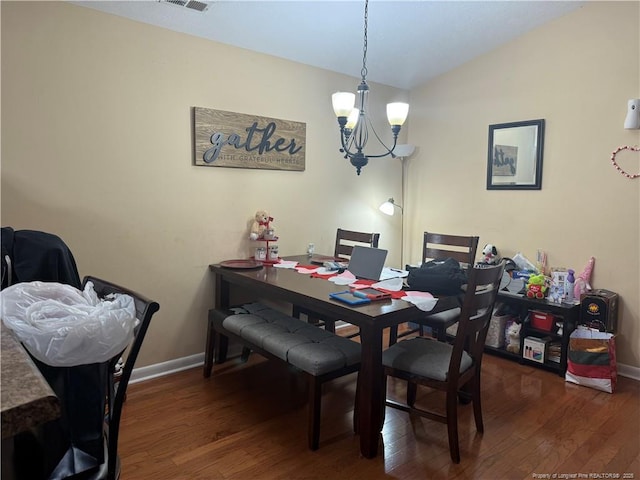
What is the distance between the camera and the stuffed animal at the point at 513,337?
3.21 meters

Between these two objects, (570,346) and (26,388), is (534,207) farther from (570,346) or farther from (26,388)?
(26,388)

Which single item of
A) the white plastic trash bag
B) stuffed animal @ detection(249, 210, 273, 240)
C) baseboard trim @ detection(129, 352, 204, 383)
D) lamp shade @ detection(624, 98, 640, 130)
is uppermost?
lamp shade @ detection(624, 98, 640, 130)

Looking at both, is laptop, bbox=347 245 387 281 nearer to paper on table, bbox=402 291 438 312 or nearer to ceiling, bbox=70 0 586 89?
paper on table, bbox=402 291 438 312

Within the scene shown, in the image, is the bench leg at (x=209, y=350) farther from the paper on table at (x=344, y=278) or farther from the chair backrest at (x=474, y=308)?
the chair backrest at (x=474, y=308)

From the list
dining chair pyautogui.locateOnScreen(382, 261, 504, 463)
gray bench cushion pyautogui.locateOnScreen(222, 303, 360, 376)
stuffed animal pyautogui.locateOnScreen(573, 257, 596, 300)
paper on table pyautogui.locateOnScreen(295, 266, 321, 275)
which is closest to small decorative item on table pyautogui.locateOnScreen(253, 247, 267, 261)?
paper on table pyautogui.locateOnScreen(295, 266, 321, 275)

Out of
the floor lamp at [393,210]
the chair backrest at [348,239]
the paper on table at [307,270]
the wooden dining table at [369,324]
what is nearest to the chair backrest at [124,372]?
the wooden dining table at [369,324]

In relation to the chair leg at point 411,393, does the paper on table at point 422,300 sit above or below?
above

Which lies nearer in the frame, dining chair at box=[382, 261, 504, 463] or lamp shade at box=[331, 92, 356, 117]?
dining chair at box=[382, 261, 504, 463]

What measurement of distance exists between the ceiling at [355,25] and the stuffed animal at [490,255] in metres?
1.64

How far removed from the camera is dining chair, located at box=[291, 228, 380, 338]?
3242 mm

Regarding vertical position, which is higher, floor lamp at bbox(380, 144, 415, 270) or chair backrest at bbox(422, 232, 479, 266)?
floor lamp at bbox(380, 144, 415, 270)

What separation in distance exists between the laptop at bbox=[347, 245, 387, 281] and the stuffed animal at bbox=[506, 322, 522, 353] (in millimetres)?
1332

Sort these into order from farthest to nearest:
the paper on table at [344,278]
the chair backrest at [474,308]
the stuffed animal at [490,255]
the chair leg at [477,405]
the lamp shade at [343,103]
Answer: the stuffed animal at [490,255]
the paper on table at [344,278]
the lamp shade at [343,103]
the chair leg at [477,405]
the chair backrest at [474,308]

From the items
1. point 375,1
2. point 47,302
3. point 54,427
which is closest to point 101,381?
point 54,427
